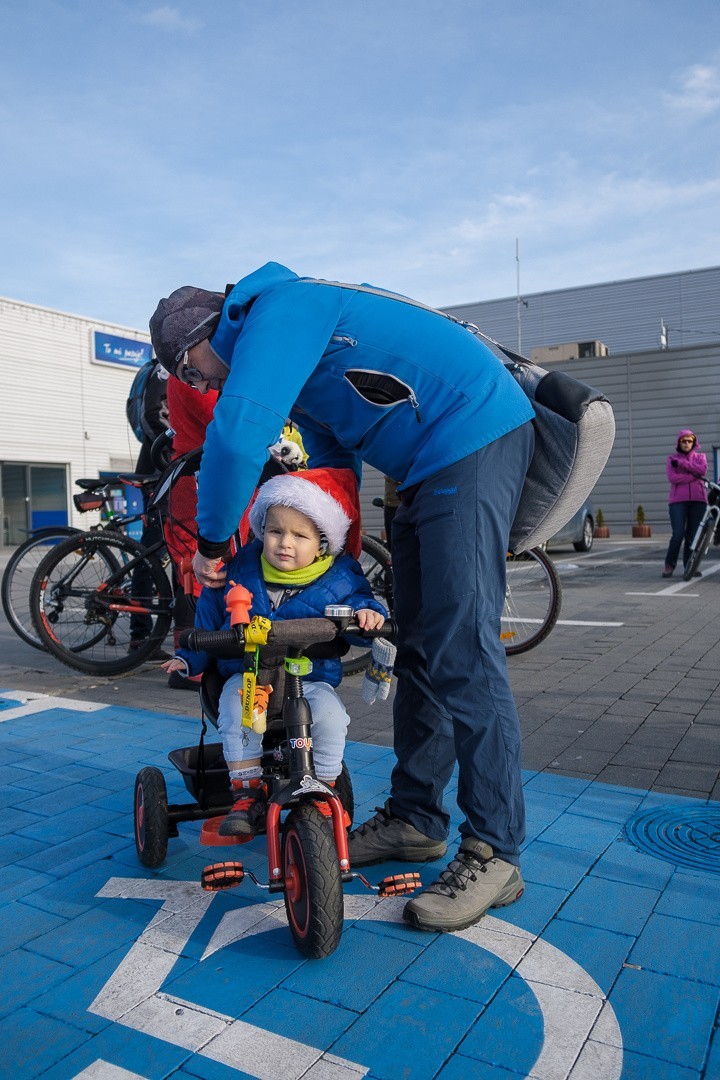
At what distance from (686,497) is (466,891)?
9.90 metres

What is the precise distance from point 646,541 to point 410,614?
61.5ft

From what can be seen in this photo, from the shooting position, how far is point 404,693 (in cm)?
287

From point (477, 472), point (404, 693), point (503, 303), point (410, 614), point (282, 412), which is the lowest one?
point (404, 693)

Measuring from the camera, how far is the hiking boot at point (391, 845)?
9.28ft

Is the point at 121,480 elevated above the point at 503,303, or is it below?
below

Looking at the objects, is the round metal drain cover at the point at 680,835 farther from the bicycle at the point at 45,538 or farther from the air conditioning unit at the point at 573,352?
the air conditioning unit at the point at 573,352

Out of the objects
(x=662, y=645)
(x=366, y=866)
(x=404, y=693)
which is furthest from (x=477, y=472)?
(x=662, y=645)

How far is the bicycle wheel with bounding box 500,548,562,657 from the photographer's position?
623 centimetres

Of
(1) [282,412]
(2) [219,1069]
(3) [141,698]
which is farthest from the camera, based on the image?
(3) [141,698]

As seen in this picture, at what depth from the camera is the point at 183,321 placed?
8.04 ft

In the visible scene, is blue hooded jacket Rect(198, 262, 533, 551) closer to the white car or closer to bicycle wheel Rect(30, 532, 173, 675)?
bicycle wheel Rect(30, 532, 173, 675)

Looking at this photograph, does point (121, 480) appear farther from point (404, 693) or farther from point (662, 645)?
point (662, 645)

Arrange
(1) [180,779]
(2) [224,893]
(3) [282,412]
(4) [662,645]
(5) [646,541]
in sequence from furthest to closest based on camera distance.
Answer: (5) [646,541]
(4) [662,645]
(1) [180,779]
(2) [224,893]
(3) [282,412]

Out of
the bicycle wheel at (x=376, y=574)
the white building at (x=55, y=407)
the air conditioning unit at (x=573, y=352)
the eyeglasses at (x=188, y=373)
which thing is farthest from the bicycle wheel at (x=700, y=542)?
the white building at (x=55, y=407)
